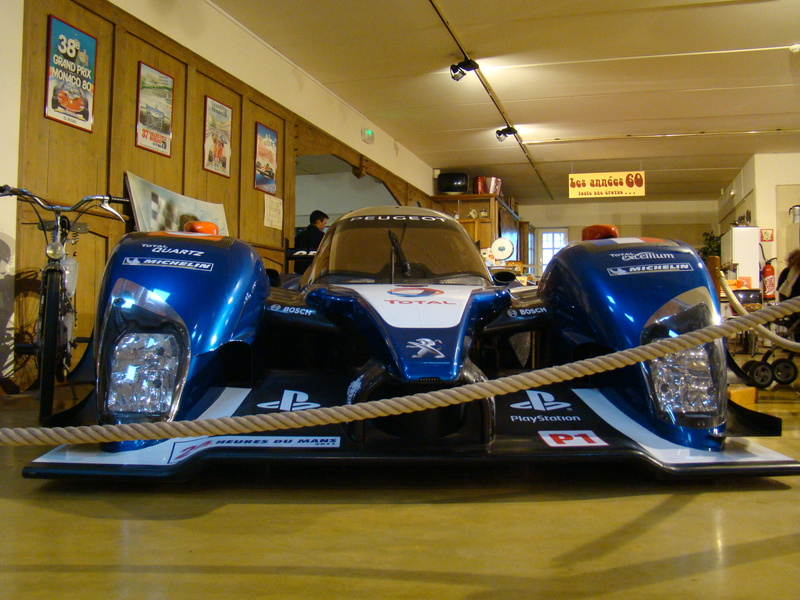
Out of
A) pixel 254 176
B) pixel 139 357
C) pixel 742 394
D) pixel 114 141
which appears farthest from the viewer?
pixel 254 176

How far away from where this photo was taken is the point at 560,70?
23.1ft

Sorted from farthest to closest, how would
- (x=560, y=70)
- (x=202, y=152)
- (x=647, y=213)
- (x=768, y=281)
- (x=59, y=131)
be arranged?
(x=647, y=213) → (x=768, y=281) → (x=560, y=70) → (x=202, y=152) → (x=59, y=131)

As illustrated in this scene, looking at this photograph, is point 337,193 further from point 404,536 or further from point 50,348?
point 404,536

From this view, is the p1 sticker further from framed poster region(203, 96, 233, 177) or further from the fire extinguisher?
the fire extinguisher

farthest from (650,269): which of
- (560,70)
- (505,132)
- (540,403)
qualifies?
(505,132)

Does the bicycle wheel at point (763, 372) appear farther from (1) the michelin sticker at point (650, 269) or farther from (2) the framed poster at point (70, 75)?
(2) the framed poster at point (70, 75)

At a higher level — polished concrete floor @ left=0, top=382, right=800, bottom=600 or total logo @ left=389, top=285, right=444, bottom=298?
total logo @ left=389, top=285, right=444, bottom=298

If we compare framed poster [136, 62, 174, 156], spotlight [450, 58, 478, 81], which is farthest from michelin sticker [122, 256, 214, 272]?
spotlight [450, 58, 478, 81]

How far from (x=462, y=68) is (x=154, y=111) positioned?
3273mm

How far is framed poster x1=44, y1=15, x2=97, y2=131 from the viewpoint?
3756 millimetres

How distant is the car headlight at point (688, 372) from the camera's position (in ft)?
5.25

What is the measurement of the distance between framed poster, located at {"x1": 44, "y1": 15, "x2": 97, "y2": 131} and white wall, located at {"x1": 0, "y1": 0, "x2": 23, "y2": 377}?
0.77 ft

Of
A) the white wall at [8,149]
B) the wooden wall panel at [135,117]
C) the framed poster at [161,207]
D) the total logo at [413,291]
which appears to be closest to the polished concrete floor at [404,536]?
the total logo at [413,291]

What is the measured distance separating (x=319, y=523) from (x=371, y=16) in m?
5.32
